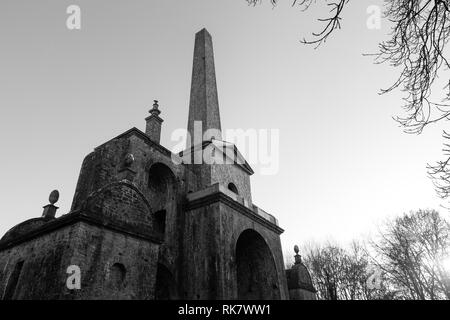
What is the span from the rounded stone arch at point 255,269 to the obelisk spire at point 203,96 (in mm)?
6517

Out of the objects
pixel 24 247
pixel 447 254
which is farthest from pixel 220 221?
pixel 447 254

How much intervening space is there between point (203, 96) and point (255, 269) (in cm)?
1136

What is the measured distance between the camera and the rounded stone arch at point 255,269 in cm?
1334

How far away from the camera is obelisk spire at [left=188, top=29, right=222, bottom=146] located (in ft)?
57.3

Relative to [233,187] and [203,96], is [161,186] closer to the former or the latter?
[233,187]

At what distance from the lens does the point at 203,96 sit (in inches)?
733

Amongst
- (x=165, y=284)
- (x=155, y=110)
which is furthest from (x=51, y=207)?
(x=155, y=110)

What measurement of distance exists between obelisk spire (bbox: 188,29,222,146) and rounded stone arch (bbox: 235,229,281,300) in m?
6.52

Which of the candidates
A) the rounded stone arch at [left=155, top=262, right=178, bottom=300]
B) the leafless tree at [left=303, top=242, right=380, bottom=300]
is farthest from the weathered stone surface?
the leafless tree at [left=303, top=242, right=380, bottom=300]

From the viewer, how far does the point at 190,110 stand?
61.8ft

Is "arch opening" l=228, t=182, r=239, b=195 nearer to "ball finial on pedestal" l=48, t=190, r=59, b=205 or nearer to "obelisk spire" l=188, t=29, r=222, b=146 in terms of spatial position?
"obelisk spire" l=188, t=29, r=222, b=146

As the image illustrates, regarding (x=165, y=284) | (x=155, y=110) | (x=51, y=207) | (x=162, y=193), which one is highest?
(x=155, y=110)
